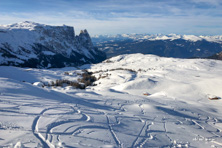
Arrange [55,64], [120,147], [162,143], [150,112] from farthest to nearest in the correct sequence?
[55,64]
[150,112]
[162,143]
[120,147]

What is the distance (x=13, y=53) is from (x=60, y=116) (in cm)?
16943

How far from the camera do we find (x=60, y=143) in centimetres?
712

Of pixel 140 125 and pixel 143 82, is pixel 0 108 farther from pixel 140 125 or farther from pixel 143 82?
pixel 143 82

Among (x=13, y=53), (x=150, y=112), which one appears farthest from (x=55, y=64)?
(x=150, y=112)

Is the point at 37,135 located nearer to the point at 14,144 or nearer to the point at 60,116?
the point at 14,144

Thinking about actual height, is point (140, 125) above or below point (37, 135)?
below

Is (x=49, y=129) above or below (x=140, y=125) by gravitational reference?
above

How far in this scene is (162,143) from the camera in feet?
30.0

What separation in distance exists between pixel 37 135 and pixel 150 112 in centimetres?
1110

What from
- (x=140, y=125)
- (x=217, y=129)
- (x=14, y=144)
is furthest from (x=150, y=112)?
(x=14, y=144)

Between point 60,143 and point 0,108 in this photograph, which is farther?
point 0,108

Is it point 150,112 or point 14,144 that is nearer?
point 14,144

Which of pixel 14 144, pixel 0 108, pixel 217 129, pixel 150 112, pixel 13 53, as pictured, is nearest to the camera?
pixel 14 144

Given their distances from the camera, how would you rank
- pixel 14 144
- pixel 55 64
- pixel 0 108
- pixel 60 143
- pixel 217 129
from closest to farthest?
1. pixel 14 144
2. pixel 60 143
3. pixel 0 108
4. pixel 217 129
5. pixel 55 64
